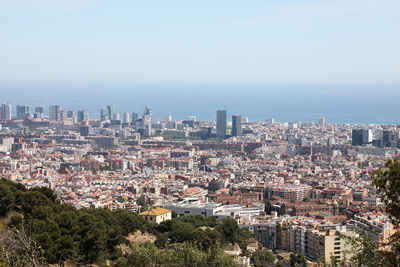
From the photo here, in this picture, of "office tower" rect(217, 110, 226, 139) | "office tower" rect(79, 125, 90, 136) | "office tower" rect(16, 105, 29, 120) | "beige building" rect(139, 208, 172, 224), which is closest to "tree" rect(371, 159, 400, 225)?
"beige building" rect(139, 208, 172, 224)

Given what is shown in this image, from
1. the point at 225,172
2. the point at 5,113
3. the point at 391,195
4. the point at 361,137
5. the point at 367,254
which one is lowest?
the point at 225,172

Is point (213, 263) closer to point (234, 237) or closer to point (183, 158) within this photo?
point (234, 237)

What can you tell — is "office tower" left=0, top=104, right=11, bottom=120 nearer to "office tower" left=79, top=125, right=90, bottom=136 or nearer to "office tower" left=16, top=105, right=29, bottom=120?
"office tower" left=16, top=105, right=29, bottom=120

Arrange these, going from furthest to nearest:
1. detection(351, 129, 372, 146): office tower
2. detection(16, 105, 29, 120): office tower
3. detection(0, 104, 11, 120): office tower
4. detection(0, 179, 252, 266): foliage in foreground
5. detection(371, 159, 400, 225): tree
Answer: detection(16, 105, 29, 120): office tower
detection(0, 104, 11, 120): office tower
detection(351, 129, 372, 146): office tower
detection(0, 179, 252, 266): foliage in foreground
detection(371, 159, 400, 225): tree

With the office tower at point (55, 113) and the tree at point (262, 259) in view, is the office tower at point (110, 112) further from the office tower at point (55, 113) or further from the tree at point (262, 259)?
the tree at point (262, 259)

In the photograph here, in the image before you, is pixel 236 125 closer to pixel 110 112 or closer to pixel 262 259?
pixel 110 112

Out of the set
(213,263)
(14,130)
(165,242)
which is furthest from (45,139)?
(213,263)

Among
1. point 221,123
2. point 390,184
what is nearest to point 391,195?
point 390,184
